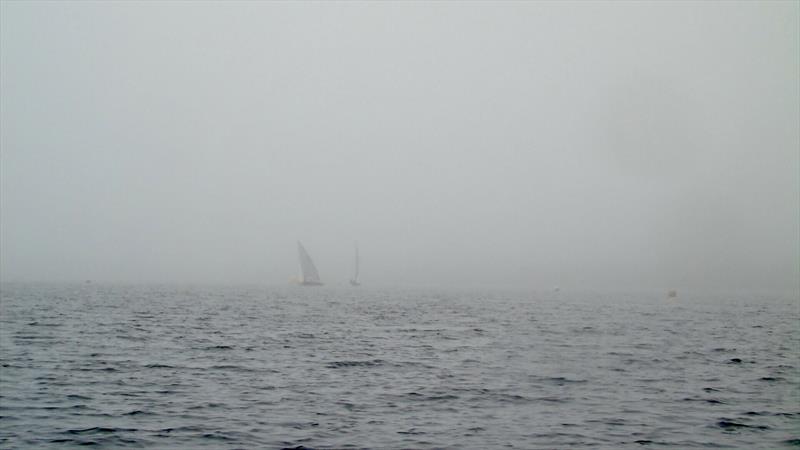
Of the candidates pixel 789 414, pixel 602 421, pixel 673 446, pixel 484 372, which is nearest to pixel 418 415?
pixel 602 421

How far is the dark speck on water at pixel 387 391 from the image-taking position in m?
18.3

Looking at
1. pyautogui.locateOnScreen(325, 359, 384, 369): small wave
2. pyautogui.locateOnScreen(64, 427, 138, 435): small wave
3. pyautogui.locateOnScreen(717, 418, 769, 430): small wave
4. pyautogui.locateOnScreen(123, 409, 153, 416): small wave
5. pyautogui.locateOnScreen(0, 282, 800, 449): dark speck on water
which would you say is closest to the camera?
pyautogui.locateOnScreen(64, 427, 138, 435): small wave

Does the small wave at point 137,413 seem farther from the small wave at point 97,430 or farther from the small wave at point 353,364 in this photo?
the small wave at point 353,364

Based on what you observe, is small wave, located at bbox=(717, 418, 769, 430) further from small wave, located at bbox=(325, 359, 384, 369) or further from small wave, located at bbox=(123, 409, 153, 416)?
small wave, located at bbox=(123, 409, 153, 416)

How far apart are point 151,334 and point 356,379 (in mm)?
21307

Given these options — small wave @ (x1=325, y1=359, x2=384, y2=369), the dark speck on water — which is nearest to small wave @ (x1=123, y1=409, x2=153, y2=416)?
the dark speck on water

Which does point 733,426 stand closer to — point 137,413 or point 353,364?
point 353,364

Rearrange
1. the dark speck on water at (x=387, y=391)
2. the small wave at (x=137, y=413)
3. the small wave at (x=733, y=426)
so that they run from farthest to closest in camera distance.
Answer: the small wave at (x=137, y=413)
the small wave at (x=733, y=426)
the dark speck on water at (x=387, y=391)

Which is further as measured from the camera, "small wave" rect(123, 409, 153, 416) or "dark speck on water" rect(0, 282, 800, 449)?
"small wave" rect(123, 409, 153, 416)

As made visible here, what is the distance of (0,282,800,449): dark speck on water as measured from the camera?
1833cm

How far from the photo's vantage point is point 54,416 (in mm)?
19797

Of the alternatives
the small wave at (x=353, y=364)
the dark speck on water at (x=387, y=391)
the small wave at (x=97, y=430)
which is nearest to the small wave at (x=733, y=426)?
the dark speck on water at (x=387, y=391)

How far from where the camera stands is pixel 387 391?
24828 mm

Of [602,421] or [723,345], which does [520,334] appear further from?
[602,421]
